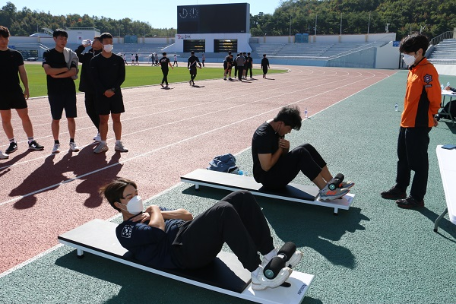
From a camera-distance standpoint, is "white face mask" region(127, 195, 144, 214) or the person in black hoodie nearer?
"white face mask" region(127, 195, 144, 214)

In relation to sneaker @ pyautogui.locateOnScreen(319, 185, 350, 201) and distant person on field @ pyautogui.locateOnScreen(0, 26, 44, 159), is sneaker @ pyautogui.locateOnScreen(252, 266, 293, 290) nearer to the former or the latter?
sneaker @ pyautogui.locateOnScreen(319, 185, 350, 201)

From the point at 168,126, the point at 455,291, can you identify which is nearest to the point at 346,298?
the point at 455,291

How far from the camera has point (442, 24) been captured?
85.4 meters

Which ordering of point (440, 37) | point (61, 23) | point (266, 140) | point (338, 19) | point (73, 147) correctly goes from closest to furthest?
point (266, 140) → point (73, 147) → point (440, 37) → point (338, 19) → point (61, 23)

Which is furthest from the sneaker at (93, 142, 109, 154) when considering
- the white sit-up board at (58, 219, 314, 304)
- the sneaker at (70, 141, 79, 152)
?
the white sit-up board at (58, 219, 314, 304)

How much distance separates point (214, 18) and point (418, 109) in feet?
232

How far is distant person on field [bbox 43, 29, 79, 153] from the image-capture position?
24.2ft

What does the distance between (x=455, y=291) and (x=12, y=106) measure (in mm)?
7720

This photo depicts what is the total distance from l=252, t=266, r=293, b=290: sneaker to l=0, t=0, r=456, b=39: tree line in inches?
3332

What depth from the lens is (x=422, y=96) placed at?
4.82 m

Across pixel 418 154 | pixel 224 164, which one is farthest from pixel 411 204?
pixel 224 164

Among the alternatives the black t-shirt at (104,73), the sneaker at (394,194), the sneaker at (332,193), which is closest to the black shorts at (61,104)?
the black t-shirt at (104,73)

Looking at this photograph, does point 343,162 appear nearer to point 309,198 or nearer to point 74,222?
point 309,198

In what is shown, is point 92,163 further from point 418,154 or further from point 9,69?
point 418,154
